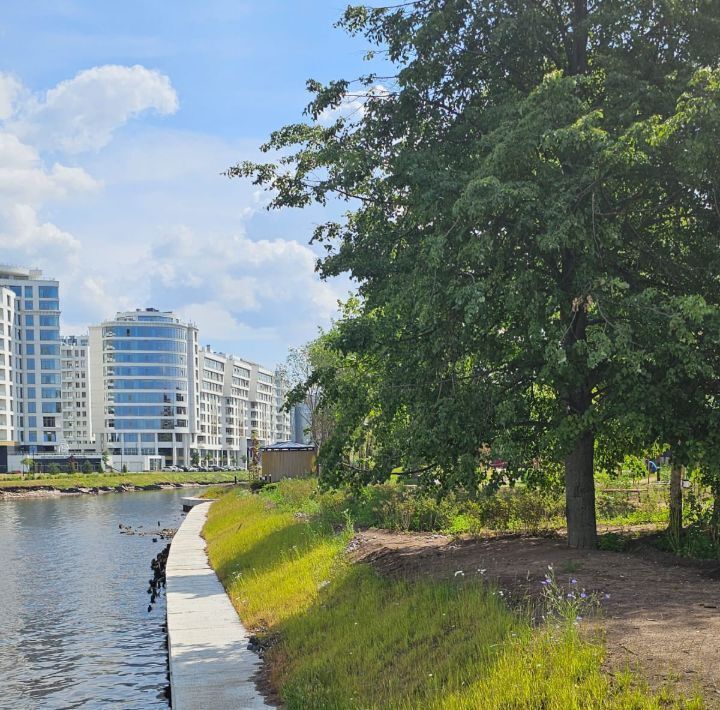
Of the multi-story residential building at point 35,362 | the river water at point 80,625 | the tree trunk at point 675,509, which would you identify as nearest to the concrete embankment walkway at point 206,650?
the river water at point 80,625

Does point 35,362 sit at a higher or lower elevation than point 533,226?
higher

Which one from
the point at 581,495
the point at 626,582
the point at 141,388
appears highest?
the point at 141,388

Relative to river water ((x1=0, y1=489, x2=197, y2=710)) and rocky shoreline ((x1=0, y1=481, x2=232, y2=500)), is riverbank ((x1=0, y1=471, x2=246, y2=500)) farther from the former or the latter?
river water ((x1=0, y1=489, x2=197, y2=710))

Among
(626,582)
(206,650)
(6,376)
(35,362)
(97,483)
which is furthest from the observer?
(35,362)

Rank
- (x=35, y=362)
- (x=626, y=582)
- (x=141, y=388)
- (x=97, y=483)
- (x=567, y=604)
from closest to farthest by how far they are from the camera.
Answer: (x=567, y=604), (x=626, y=582), (x=97, y=483), (x=35, y=362), (x=141, y=388)

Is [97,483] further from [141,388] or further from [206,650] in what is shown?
[206,650]

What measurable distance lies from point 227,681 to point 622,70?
380 inches

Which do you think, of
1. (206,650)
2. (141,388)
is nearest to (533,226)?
(206,650)

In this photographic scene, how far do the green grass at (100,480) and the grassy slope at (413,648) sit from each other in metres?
94.3

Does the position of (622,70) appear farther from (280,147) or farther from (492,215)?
(280,147)

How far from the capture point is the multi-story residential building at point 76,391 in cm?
17712

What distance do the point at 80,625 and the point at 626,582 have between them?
13.5 metres

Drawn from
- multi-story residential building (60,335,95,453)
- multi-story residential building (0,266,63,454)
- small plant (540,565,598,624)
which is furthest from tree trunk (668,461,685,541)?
multi-story residential building (60,335,95,453)

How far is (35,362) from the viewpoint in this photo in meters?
137
